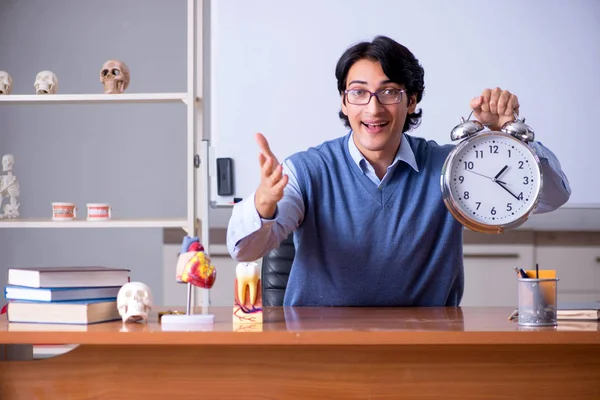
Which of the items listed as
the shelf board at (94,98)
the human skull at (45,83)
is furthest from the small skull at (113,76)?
the human skull at (45,83)

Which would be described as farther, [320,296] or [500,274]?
[500,274]

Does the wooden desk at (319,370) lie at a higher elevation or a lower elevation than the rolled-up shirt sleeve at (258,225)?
lower

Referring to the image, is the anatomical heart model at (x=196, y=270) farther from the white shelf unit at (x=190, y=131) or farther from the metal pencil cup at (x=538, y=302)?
the white shelf unit at (x=190, y=131)

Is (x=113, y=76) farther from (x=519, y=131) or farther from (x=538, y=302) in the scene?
(x=538, y=302)

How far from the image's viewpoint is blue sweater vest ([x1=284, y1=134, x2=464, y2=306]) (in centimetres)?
200

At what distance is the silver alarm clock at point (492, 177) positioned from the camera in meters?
1.69

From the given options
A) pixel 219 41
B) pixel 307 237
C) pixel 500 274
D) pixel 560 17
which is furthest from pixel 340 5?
pixel 307 237

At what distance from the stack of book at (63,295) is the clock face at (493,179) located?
0.72m

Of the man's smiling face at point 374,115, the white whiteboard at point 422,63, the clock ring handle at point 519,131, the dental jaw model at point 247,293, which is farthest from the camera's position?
the white whiteboard at point 422,63

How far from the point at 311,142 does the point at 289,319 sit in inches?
77.8

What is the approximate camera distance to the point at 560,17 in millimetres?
3523

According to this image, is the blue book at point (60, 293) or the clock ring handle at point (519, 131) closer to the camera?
the blue book at point (60, 293)

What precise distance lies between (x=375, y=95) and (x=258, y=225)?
0.51 meters

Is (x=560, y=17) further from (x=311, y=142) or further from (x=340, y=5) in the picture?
(x=311, y=142)
